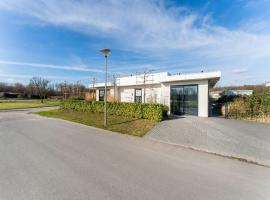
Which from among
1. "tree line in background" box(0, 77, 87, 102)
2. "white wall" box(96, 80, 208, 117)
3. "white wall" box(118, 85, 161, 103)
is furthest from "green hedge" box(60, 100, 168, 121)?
"tree line in background" box(0, 77, 87, 102)

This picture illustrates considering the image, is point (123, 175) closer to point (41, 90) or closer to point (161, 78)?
point (161, 78)

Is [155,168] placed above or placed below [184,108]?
below

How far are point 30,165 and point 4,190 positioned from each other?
48.5 inches

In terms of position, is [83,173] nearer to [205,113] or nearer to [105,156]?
[105,156]

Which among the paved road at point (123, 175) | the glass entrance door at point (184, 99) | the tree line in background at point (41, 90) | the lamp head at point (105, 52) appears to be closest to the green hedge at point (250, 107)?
the glass entrance door at point (184, 99)

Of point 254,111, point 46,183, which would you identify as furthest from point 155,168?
point 254,111

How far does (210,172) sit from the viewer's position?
4.23 m

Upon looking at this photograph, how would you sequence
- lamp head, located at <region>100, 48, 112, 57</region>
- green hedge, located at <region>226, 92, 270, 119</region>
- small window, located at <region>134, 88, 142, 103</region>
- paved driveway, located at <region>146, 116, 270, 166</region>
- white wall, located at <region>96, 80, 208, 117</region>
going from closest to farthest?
paved driveway, located at <region>146, 116, 270, 166</region>
lamp head, located at <region>100, 48, 112, 57</region>
green hedge, located at <region>226, 92, 270, 119</region>
white wall, located at <region>96, 80, 208, 117</region>
small window, located at <region>134, 88, 142, 103</region>

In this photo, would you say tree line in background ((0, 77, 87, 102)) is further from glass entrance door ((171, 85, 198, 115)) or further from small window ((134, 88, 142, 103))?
glass entrance door ((171, 85, 198, 115))

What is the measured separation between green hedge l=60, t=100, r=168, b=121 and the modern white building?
283cm

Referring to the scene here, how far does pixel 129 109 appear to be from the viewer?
41.9ft

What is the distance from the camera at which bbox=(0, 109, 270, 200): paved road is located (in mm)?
3121

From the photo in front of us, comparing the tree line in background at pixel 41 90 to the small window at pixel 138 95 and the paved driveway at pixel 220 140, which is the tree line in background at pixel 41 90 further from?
the paved driveway at pixel 220 140

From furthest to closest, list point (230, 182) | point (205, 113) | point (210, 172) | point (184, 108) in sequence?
point (184, 108) → point (205, 113) → point (210, 172) → point (230, 182)
